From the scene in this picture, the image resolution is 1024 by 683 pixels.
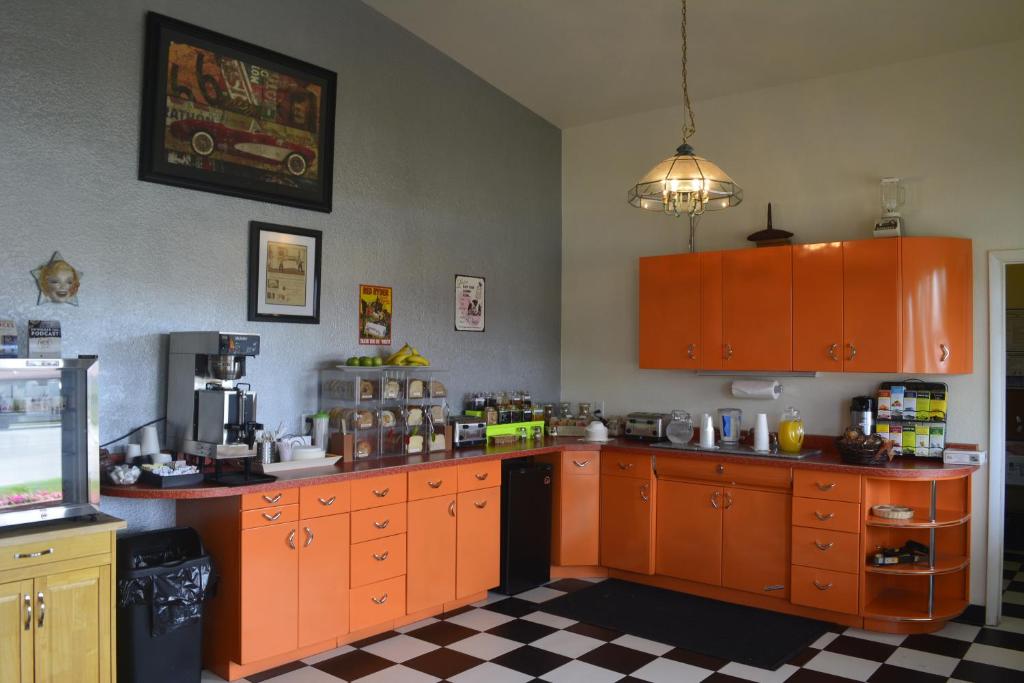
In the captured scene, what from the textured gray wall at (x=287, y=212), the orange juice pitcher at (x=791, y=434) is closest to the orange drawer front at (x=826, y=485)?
the orange juice pitcher at (x=791, y=434)

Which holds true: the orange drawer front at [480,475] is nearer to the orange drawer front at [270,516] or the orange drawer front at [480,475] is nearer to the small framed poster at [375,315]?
the small framed poster at [375,315]

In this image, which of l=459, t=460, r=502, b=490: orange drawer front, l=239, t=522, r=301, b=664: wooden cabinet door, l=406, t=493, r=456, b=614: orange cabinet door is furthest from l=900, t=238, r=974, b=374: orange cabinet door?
l=239, t=522, r=301, b=664: wooden cabinet door

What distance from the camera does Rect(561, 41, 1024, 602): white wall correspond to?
4875 millimetres

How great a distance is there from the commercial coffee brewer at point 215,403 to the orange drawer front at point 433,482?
93 cm

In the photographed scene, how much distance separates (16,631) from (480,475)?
2618 millimetres

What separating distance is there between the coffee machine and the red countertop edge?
0.24 m

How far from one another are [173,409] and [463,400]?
89.5 inches

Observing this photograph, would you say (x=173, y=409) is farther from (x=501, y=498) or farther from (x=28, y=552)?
(x=501, y=498)

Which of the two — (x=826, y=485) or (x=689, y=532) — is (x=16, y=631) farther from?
(x=826, y=485)

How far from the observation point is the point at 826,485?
15.5 feet

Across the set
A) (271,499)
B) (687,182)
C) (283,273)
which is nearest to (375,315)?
(283,273)

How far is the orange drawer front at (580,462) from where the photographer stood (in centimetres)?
560

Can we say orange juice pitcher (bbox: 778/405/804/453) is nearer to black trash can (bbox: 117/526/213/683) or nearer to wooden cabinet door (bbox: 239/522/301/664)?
wooden cabinet door (bbox: 239/522/301/664)

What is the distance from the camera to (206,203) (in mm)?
4301
